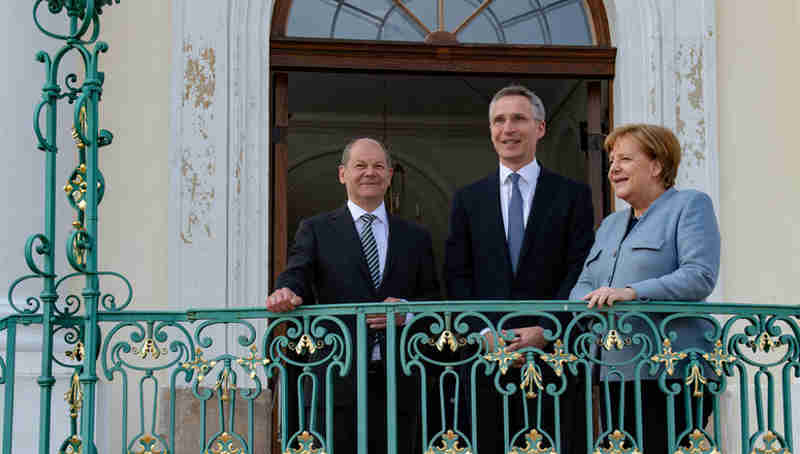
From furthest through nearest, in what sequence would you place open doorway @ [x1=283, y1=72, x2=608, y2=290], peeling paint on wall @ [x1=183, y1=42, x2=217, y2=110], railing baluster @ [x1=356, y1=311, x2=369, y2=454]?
open doorway @ [x1=283, y1=72, x2=608, y2=290], peeling paint on wall @ [x1=183, y1=42, x2=217, y2=110], railing baluster @ [x1=356, y1=311, x2=369, y2=454]

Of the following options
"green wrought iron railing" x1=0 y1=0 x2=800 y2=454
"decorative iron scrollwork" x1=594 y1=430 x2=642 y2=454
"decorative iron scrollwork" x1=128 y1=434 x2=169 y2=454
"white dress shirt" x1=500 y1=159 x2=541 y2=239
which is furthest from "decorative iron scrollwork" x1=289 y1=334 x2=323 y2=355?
"decorative iron scrollwork" x1=594 y1=430 x2=642 y2=454

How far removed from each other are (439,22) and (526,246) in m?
2.59

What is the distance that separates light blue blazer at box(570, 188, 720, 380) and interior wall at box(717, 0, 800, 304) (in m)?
2.13

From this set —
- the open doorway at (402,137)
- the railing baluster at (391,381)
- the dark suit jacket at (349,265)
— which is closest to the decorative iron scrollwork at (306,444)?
the railing baluster at (391,381)

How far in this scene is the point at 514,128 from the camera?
17.3ft

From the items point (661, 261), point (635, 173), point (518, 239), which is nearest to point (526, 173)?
point (518, 239)

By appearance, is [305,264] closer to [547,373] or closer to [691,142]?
[547,373]

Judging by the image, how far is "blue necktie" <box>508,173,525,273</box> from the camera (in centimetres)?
524

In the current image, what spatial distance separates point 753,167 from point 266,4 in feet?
10.2

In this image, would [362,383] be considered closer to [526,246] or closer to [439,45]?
[526,246]

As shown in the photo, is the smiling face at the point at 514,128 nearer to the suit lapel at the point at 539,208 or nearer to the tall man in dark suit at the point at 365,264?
the suit lapel at the point at 539,208

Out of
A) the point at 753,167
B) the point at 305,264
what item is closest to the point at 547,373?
the point at 305,264

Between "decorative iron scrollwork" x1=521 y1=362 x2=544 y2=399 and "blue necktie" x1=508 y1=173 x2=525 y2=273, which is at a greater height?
"blue necktie" x1=508 y1=173 x2=525 y2=273

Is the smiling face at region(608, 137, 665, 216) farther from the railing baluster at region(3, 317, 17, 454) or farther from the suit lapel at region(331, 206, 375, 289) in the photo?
the railing baluster at region(3, 317, 17, 454)
